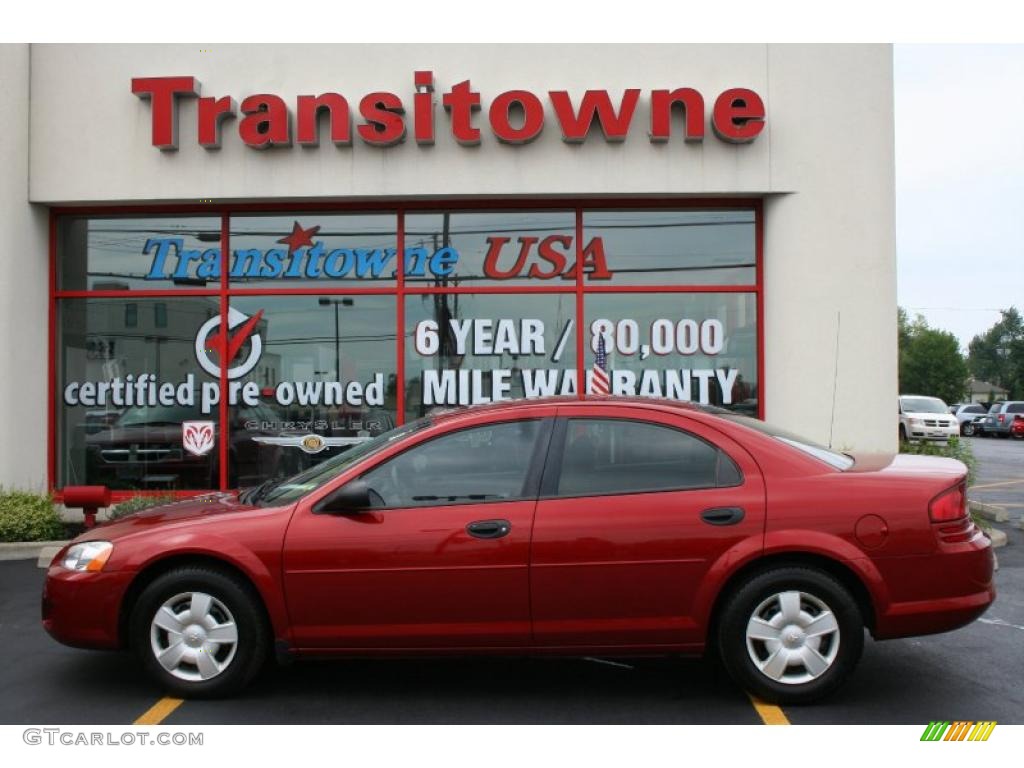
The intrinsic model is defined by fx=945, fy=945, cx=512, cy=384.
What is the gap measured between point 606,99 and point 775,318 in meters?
3.08

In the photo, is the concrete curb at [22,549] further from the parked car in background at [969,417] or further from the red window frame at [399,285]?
the parked car in background at [969,417]

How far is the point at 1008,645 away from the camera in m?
5.70

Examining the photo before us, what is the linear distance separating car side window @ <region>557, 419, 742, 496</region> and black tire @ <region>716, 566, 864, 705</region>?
20.9 inches

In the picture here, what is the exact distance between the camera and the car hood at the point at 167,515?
4.84 meters

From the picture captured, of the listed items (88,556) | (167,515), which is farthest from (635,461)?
(88,556)

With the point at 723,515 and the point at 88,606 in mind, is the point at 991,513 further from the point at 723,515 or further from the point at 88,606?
the point at 88,606

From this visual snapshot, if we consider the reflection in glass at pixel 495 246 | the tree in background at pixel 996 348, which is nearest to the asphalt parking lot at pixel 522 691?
the reflection in glass at pixel 495 246

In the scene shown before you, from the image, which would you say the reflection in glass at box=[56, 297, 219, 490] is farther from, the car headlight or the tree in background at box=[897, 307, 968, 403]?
the tree in background at box=[897, 307, 968, 403]

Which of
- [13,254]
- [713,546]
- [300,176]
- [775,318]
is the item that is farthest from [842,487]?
[13,254]

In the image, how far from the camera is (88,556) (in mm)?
4781

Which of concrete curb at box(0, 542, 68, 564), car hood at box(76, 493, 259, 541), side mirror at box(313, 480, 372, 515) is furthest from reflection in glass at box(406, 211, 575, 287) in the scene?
side mirror at box(313, 480, 372, 515)

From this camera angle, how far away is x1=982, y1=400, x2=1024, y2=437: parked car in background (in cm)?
3981

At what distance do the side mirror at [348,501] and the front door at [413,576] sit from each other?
0.10ft

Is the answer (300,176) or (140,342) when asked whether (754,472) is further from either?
(140,342)
